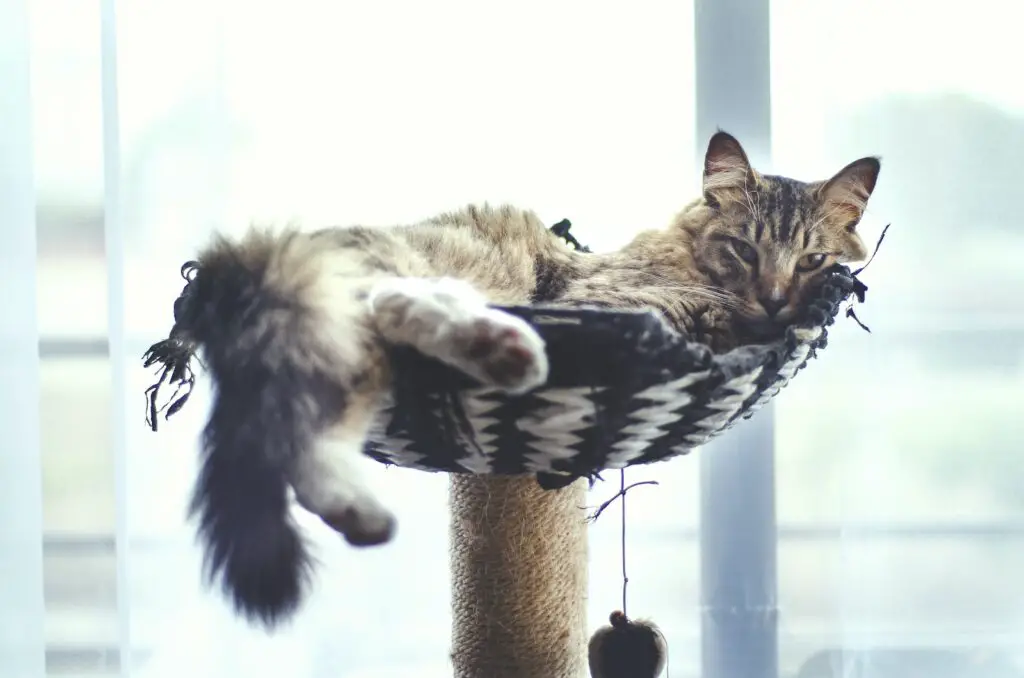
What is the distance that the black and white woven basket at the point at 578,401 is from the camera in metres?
0.73

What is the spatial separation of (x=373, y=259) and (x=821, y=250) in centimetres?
65

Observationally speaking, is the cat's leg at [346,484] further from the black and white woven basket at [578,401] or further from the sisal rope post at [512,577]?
the sisal rope post at [512,577]

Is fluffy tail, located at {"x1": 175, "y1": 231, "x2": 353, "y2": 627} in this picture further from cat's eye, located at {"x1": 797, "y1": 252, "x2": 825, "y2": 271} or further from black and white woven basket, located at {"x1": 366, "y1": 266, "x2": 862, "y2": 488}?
cat's eye, located at {"x1": 797, "y1": 252, "x2": 825, "y2": 271}

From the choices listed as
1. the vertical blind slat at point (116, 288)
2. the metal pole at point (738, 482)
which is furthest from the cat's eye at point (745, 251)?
the vertical blind slat at point (116, 288)

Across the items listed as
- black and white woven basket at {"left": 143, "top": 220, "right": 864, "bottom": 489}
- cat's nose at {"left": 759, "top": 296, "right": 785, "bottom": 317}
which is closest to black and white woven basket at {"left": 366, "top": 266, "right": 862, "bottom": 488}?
black and white woven basket at {"left": 143, "top": 220, "right": 864, "bottom": 489}

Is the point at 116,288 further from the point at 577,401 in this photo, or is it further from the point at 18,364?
the point at 577,401

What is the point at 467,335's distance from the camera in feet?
2.35

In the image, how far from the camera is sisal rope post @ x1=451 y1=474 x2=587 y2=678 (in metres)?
1.10

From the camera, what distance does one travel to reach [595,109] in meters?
1.48

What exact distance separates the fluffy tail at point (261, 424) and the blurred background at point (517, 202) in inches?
29.6

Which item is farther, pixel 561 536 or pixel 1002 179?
pixel 1002 179

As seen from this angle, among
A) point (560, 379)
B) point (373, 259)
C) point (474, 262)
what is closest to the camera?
point (560, 379)

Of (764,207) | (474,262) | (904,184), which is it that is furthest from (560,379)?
(904,184)

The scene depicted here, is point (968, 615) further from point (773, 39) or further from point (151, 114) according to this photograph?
point (151, 114)
